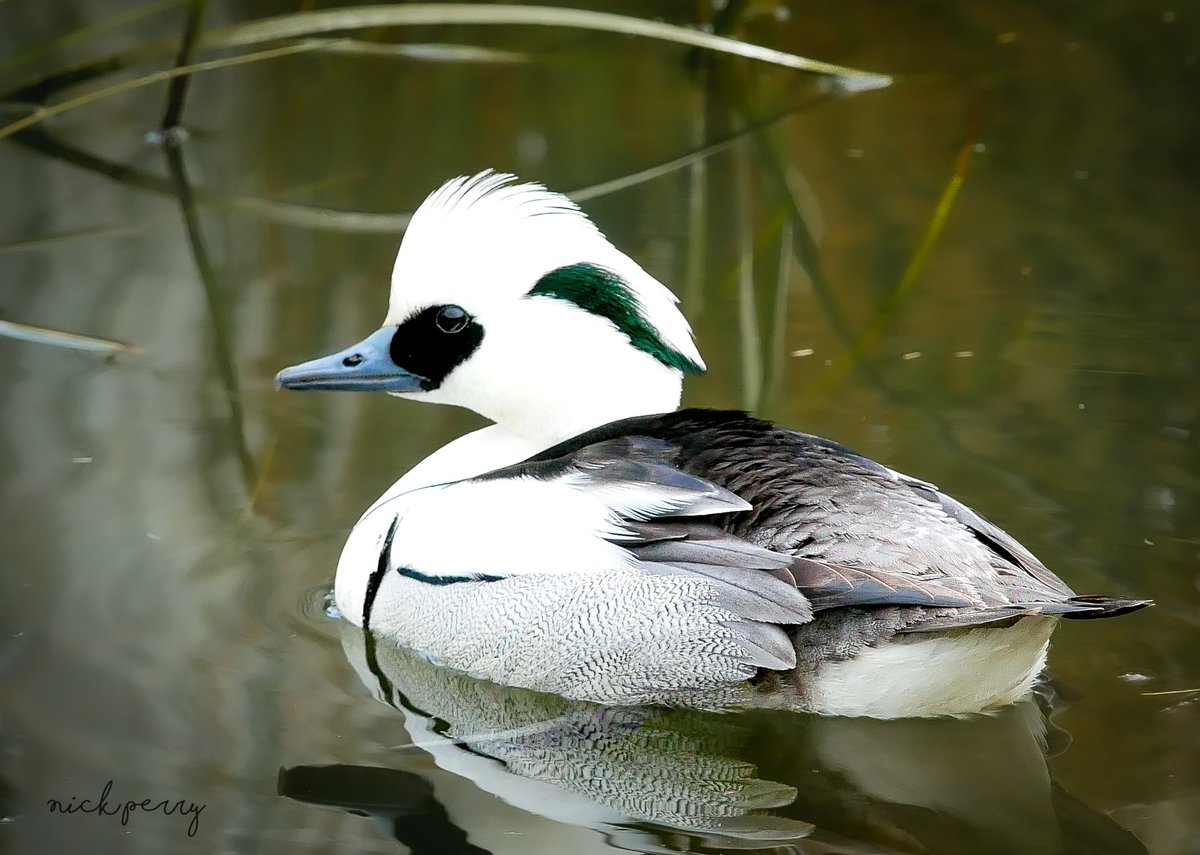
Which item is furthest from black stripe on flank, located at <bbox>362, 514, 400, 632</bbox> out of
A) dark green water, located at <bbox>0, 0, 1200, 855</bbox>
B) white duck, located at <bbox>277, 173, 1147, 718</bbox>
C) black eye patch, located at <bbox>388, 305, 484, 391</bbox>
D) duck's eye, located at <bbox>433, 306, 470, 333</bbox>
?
duck's eye, located at <bbox>433, 306, 470, 333</bbox>

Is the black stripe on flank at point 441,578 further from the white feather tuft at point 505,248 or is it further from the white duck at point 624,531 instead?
the white feather tuft at point 505,248

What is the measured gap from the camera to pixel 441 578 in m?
4.20

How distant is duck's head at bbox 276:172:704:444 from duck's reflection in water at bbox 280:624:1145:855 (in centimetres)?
92

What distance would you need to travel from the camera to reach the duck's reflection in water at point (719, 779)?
137 inches

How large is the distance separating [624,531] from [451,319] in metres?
1.00

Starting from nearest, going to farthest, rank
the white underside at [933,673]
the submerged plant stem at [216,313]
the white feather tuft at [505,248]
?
the white underside at [933,673] < the white feather tuft at [505,248] < the submerged plant stem at [216,313]

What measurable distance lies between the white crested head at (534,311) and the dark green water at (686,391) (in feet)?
2.84

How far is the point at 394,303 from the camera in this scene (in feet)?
15.1

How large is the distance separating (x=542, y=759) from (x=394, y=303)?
153cm

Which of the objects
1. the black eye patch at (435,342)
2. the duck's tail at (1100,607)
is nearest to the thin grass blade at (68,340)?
the black eye patch at (435,342)

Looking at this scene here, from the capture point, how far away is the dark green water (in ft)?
12.0

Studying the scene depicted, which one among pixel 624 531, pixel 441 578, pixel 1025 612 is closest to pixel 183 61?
pixel 441 578

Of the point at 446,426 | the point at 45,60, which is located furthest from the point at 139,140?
the point at 446,426

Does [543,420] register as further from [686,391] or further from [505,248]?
[686,391]
